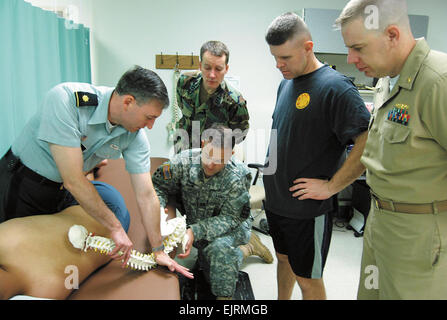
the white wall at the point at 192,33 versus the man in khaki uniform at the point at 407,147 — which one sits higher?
the white wall at the point at 192,33

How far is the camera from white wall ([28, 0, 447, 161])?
3301 mm

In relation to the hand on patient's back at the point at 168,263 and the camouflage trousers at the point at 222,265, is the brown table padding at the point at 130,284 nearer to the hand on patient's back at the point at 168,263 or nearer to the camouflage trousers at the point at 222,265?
the hand on patient's back at the point at 168,263

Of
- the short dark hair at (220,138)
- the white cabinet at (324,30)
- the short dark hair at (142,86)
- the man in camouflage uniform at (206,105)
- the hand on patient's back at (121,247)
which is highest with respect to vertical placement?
the white cabinet at (324,30)

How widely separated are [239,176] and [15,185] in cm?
111

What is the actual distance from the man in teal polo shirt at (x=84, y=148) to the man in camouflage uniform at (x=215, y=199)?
43 cm

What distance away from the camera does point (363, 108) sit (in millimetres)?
1310

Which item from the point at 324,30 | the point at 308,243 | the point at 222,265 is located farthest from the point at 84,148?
the point at 324,30

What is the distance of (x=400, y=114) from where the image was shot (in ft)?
3.39

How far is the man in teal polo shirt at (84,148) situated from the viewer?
3.78 ft

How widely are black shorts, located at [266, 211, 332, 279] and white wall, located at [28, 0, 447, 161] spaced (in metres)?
2.20

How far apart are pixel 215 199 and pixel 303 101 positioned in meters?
0.77

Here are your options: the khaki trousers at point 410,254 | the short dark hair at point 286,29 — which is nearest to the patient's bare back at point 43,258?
the khaki trousers at point 410,254
